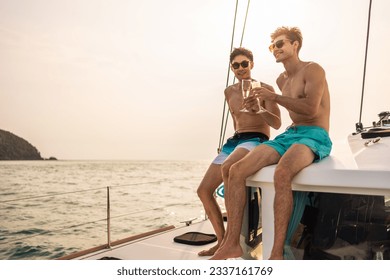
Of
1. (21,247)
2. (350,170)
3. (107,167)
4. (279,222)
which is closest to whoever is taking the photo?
(350,170)

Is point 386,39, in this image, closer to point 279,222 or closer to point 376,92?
point 376,92

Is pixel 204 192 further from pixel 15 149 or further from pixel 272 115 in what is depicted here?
pixel 15 149

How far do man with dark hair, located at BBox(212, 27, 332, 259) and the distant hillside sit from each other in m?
1.87

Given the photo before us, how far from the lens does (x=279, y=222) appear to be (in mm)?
1683

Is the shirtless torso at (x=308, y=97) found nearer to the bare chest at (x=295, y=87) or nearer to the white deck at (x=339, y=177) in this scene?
the bare chest at (x=295, y=87)

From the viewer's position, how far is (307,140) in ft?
5.98

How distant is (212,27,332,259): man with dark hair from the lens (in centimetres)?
167

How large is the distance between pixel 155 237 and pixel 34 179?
107 ft

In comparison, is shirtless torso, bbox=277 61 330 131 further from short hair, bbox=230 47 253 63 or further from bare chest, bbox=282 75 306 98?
short hair, bbox=230 47 253 63

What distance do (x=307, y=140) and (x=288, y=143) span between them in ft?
0.37

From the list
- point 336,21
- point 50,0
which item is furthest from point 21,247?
point 336,21

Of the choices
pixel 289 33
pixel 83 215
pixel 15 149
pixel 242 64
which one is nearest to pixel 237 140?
pixel 242 64

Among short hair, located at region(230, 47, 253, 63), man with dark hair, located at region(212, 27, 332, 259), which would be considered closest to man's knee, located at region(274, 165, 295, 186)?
man with dark hair, located at region(212, 27, 332, 259)

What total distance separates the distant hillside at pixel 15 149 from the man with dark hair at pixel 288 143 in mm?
1873
